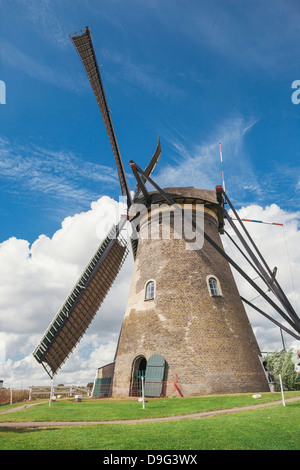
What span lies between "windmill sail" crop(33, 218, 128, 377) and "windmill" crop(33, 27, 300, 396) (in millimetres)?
62

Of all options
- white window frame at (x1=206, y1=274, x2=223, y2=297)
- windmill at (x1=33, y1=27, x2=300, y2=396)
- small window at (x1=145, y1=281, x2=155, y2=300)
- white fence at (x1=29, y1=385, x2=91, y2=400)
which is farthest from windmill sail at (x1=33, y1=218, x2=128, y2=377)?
white window frame at (x1=206, y1=274, x2=223, y2=297)

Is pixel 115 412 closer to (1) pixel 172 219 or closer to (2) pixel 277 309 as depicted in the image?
(2) pixel 277 309

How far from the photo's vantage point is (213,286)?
1822cm

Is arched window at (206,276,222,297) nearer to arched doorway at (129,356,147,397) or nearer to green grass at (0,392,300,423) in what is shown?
arched doorway at (129,356,147,397)

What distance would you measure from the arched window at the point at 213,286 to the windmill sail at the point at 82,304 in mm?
7984

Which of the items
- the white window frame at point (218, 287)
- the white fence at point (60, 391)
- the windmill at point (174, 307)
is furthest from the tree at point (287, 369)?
the white fence at point (60, 391)

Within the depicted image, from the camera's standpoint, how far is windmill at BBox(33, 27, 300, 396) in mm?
15727

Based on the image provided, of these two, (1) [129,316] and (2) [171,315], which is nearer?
(2) [171,315]

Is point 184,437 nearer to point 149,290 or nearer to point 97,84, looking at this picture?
point 149,290

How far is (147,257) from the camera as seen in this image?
20172mm

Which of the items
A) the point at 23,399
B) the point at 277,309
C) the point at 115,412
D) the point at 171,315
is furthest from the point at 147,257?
the point at 23,399

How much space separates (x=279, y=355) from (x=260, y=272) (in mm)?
18150

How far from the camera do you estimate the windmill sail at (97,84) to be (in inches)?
Result: 816

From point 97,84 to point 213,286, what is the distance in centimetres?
1557
